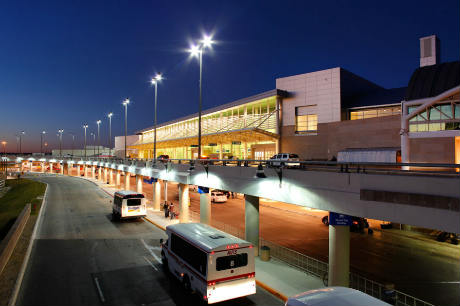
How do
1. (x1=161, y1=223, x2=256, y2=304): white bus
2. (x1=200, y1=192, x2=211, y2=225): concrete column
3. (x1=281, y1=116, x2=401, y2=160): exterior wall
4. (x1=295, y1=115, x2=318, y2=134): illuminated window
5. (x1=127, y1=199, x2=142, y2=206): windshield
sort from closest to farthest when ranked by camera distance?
(x1=161, y1=223, x2=256, y2=304): white bus → (x1=200, y1=192, x2=211, y2=225): concrete column → (x1=127, y1=199, x2=142, y2=206): windshield → (x1=281, y1=116, x2=401, y2=160): exterior wall → (x1=295, y1=115, x2=318, y2=134): illuminated window

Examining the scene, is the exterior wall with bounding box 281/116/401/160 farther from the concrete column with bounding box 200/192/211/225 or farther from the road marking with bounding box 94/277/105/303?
the road marking with bounding box 94/277/105/303

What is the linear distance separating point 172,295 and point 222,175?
7315 mm

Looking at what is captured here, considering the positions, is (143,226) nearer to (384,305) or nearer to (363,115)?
(384,305)

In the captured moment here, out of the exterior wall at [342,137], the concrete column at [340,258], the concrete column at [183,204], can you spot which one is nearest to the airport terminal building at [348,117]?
the exterior wall at [342,137]

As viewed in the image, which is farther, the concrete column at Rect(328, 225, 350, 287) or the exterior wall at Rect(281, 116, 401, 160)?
the exterior wall at Rect(281, 116, 401, 160)

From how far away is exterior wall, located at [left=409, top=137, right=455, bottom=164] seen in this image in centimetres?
2640

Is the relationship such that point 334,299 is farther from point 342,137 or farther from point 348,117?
point 348,117

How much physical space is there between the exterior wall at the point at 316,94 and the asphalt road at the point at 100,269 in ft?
82.6

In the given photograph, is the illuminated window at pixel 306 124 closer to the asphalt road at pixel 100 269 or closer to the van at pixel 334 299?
the asphalt road at pixel 100 269

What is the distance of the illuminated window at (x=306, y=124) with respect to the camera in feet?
130

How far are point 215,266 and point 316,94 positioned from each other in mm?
32715

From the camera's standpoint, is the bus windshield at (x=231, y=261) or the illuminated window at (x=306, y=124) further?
the illuminated window at (x=306, y=124)

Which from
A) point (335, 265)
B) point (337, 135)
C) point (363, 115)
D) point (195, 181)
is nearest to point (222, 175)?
point (195, 181)

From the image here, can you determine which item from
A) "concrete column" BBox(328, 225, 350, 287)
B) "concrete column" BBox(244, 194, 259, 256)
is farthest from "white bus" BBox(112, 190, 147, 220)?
"concrete column" BBox(328, 225, 350, 287)
